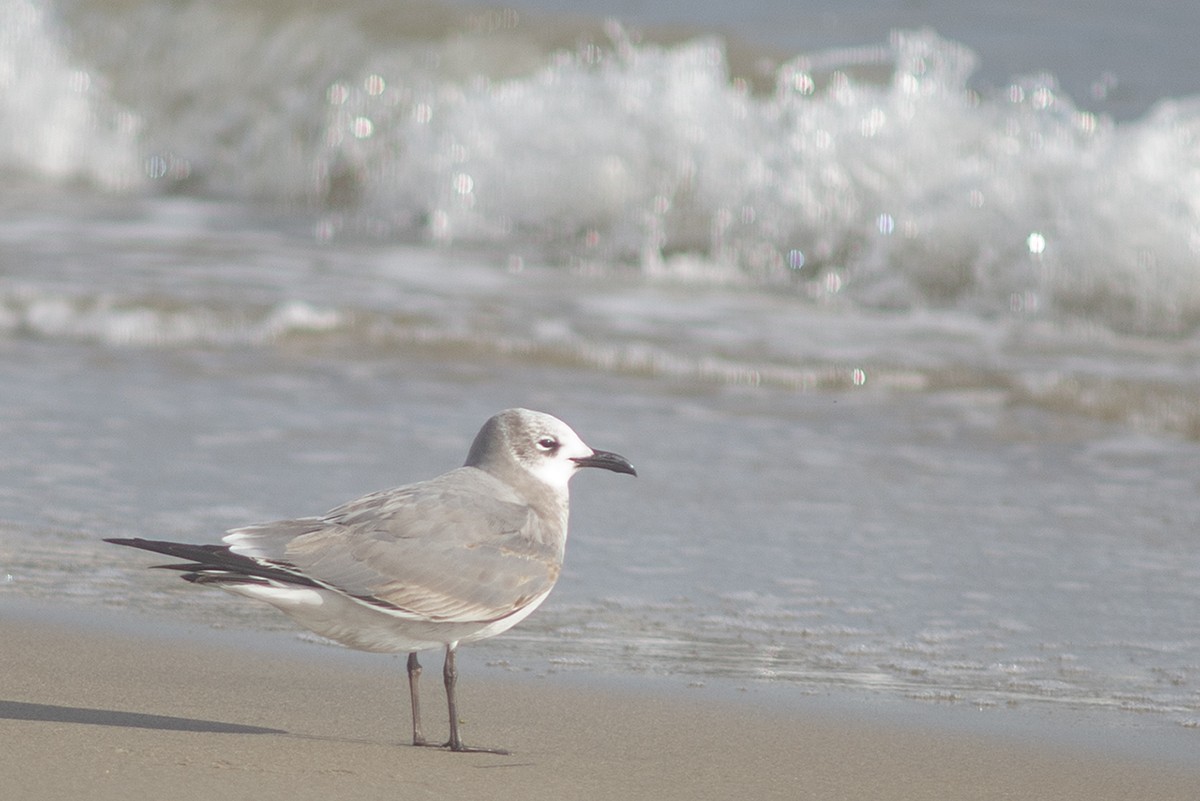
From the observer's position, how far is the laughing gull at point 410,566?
10.3 ft

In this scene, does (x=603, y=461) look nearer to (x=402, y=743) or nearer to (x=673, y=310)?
(x=402, y=743)

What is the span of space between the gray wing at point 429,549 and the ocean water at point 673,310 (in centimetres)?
53

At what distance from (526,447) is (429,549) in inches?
17.9

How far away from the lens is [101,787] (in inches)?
113

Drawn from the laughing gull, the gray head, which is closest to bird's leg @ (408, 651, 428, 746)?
the laughing gull

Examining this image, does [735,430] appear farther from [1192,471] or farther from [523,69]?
[523,69]

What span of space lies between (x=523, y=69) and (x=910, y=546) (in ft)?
26.1

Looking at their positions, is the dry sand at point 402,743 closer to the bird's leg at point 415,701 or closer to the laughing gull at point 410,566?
the bird's leg at point 415,701

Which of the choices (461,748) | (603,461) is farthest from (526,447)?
(461,748)

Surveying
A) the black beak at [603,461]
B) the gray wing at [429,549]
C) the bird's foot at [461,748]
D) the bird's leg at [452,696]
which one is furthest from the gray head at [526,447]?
the bird's foot at [461,748]

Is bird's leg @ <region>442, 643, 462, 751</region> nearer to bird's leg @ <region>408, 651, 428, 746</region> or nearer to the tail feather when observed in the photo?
bird's leg @ <region>408, 651, 428, 746</region>

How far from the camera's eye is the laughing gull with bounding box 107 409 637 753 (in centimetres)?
315

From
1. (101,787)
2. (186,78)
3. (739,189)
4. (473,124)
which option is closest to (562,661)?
(101,787)

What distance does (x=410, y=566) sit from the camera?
10.8ft
